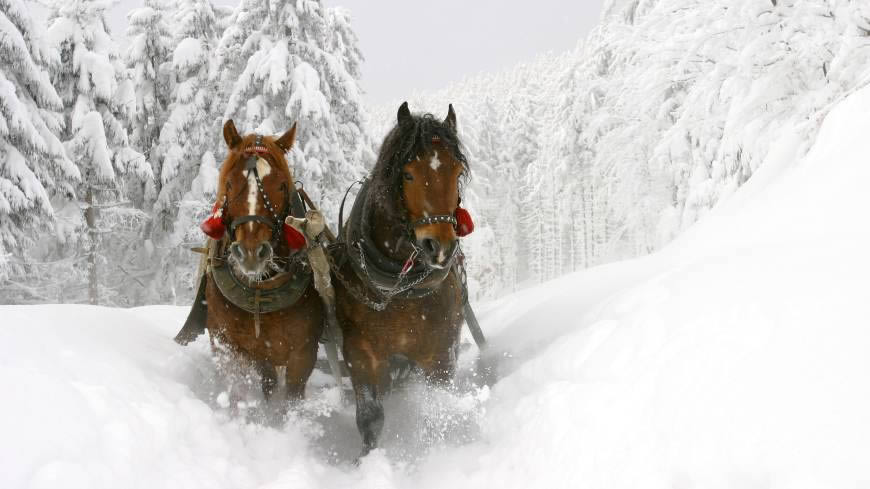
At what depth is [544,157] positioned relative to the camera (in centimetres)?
3114

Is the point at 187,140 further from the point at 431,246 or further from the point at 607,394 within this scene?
the point at 607,394

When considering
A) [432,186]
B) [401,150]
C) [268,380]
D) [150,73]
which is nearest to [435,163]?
[432,186]

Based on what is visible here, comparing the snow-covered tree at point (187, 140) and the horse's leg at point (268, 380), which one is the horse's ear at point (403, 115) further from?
the snow-covered tree at point (187, 140)

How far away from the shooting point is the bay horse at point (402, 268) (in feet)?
10.9

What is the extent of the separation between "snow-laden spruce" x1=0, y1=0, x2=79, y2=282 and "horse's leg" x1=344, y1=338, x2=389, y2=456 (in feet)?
31.2

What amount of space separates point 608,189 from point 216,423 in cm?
2409

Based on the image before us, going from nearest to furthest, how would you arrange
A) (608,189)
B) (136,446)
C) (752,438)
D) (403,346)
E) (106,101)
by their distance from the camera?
A: (752,438) → (136,446) → (403,346) → (106,101) → (608,189)

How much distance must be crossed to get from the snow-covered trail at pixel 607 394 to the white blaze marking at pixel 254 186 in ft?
3.87

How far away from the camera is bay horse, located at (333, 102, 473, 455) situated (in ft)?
10.9

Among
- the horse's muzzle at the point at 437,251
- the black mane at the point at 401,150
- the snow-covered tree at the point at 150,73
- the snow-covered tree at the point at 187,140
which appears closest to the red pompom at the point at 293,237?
the black mane at the point at 401,150

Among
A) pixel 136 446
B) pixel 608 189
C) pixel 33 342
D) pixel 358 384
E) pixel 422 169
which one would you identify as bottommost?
pixel 608 189

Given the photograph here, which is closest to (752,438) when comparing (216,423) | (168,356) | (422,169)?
(422,169)

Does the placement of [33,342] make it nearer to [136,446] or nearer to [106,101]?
[136,446]

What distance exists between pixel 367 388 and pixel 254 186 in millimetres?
1591
